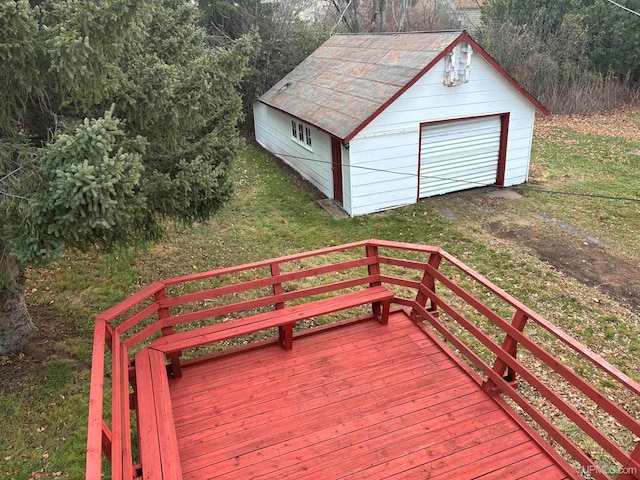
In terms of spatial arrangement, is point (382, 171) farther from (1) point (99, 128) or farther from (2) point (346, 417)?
(1) point (99, 128)

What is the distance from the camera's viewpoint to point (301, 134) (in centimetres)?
1441

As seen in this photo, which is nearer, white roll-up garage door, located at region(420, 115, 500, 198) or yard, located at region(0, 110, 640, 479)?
yard, located at region(0, 110, 640, 479)

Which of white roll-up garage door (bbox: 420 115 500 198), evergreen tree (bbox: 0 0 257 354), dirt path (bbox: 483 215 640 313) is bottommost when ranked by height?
dirt path (bbox: 483 215 640 313)

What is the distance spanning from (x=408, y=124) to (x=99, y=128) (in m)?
8.64

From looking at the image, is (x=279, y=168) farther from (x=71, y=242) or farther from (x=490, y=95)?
(x=71, y=242)

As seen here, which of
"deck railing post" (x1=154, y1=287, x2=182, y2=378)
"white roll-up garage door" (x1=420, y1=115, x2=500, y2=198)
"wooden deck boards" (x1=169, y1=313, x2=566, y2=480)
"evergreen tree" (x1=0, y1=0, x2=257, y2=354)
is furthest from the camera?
"white roll-up garage door" (x1=420, y1=115, x2=500, y2=198)

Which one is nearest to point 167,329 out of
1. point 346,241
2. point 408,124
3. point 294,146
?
point 346,241

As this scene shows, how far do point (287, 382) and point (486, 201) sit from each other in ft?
30.0

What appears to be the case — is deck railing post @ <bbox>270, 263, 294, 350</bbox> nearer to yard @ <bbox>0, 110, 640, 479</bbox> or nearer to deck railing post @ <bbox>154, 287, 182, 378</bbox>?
deck railing post @ <bbox>154, 287, 182, 378</bbox>

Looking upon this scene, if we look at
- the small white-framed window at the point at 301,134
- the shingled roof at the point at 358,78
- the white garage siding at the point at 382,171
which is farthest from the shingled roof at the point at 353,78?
the white garage siding at the point at 382,171

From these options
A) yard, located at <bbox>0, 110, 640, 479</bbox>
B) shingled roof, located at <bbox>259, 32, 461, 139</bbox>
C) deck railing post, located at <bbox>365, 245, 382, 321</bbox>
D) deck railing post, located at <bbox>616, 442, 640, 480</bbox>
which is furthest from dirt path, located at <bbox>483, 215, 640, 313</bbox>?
deck railing post, located at <bbox>616, 442, 640, 480</bbox>

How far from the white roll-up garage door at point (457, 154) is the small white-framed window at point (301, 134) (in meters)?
3.44

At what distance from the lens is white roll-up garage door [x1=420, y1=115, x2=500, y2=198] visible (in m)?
12.1

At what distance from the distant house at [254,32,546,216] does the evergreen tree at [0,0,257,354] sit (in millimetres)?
5118
